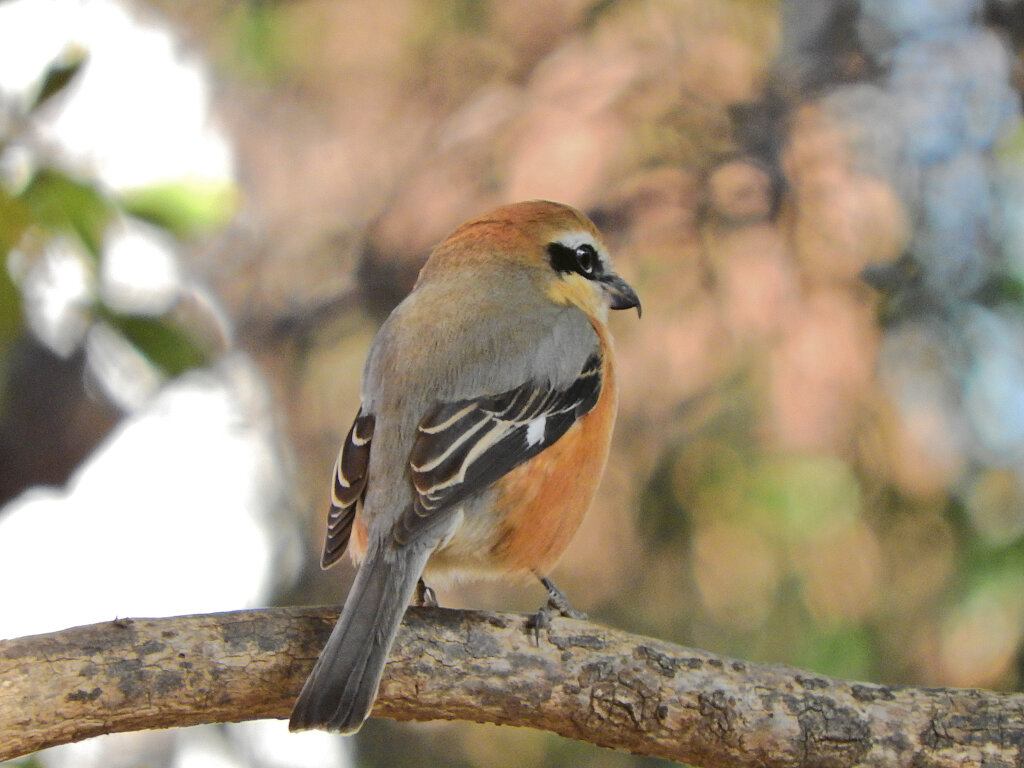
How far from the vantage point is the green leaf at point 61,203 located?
2.67 m

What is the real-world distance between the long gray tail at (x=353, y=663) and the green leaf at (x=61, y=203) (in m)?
1.09

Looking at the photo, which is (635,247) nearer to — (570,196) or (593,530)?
(570,196)

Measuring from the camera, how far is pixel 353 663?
8.04ft

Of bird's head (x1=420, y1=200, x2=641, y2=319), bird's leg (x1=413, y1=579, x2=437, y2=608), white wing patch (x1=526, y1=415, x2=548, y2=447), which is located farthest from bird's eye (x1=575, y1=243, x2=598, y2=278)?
bird's leg (x1=413, y1=579, x2=437, y2=608)

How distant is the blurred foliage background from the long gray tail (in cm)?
223

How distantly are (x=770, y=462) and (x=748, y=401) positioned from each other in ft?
1.27

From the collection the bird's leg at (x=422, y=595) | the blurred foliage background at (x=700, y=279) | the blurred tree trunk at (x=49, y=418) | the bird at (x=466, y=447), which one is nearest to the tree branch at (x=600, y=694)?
the bird at (x=466, y=447)

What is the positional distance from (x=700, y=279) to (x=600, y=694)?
9.96ft

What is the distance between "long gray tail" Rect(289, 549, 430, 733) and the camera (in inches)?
95.0

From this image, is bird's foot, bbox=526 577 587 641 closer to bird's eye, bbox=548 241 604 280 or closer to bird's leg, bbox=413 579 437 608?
bird's leg, bbox=413 579 437 608

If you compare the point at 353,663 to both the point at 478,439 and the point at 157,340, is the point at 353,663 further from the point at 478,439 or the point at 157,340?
the point at 157,340

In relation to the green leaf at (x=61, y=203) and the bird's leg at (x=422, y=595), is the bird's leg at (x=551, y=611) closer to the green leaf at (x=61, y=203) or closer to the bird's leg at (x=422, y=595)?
the bird's leg at (x=422, y=595)

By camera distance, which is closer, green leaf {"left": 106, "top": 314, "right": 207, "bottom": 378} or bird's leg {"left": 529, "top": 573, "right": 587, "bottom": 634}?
bird's leg {"left": 529, "top": 573, "right": 587, "bottom": 634}

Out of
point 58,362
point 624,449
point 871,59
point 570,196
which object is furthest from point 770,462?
point 58,362
